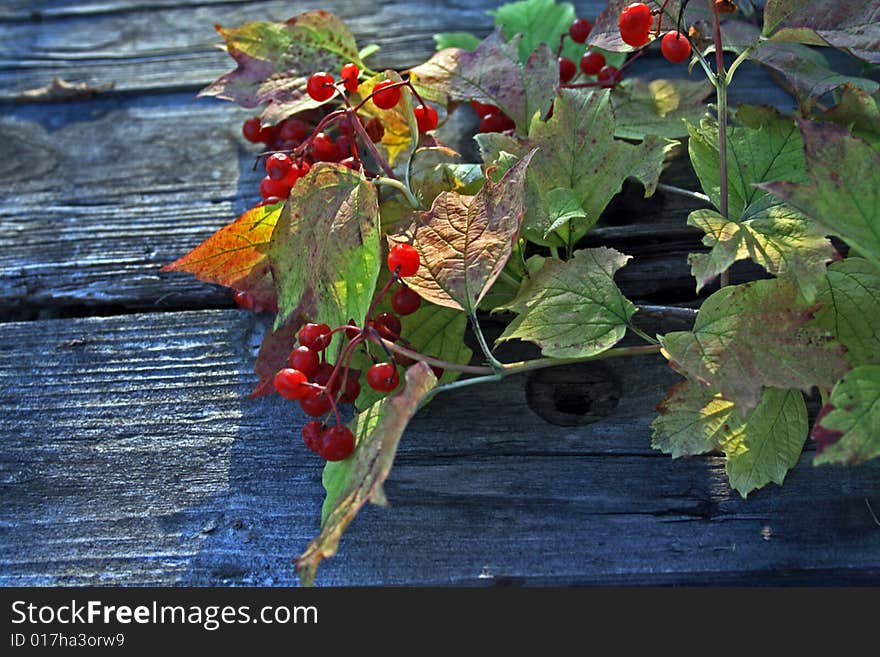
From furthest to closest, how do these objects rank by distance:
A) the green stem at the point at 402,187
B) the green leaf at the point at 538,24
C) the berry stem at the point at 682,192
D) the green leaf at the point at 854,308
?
1. the green leaf at the point at 538,24
2. the berry stem at the point at 682,192
3. the green stem at the point at 402,187
4. the green leaf at the point at 854,308

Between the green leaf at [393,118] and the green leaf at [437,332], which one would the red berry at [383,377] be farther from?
the green leaf at [393,118]

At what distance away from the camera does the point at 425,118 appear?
1062mm

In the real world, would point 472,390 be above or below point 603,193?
below

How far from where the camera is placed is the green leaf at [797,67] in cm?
96

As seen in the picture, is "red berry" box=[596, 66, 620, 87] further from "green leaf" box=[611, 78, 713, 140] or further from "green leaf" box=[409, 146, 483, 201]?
"green leaf" box=[409, 146, 483, 201]

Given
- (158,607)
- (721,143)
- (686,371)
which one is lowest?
(158,607)

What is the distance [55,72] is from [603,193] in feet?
3.12

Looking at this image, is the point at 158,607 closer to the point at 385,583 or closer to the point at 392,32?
the point at 385,583

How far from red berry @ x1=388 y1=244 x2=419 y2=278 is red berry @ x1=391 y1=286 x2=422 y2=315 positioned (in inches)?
2.6

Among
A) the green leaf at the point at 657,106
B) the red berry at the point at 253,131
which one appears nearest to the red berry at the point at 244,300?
the red berry at the point at 253,131

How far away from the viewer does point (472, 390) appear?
0.99 metres

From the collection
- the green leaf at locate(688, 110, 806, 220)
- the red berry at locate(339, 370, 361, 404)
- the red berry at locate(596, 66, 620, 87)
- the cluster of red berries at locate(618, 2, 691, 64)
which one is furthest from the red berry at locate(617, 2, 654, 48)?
the red berry at locate(339, 370, 361, 404)

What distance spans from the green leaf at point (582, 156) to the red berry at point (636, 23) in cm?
8

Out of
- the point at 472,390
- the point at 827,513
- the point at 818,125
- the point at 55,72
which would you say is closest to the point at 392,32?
the point at 55,72
